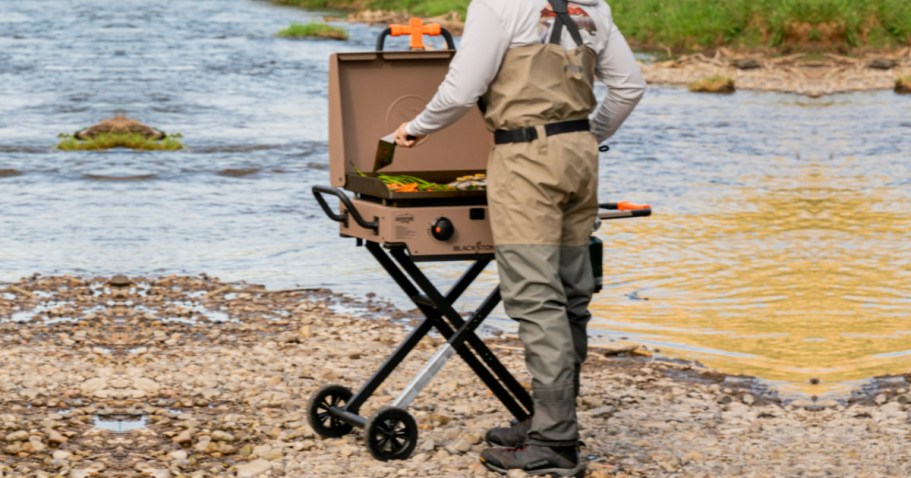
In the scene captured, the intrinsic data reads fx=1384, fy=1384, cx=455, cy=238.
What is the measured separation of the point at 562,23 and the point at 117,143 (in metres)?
14.6

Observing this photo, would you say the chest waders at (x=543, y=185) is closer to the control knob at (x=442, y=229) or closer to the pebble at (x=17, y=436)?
the control knob at (x=442, y=229)

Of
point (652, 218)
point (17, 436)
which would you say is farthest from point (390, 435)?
point (652, 218)

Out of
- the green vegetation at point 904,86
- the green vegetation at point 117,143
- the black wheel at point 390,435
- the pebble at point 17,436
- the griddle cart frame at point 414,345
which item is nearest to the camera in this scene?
the griddle cart frame at point 414,345

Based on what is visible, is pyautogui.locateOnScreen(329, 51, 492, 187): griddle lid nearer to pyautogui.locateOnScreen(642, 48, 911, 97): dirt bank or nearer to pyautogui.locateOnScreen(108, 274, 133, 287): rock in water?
pyautogui.locateOnScreen(108, 274, 133, 287): rock in water

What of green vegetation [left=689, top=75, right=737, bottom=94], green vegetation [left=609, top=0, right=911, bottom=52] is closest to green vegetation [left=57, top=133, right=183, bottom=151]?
green vegetation [left=609, top=0, right=911, bottom=52]

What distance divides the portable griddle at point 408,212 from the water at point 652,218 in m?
2.41

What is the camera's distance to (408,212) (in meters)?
5.57

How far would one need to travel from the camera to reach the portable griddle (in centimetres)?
562

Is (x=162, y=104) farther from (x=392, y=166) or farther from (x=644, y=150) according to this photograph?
(x=392, y=166)

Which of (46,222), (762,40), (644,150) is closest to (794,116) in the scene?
(644,150)

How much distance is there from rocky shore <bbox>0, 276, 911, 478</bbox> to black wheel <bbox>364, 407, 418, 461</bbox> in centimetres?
6

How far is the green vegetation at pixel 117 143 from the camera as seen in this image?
18.6 metres

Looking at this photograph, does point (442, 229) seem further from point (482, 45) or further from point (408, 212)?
point (482, 45)

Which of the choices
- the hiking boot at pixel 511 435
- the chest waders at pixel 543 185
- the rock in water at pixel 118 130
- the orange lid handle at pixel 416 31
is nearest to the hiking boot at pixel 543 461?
the chest waders at pixel 543 185
